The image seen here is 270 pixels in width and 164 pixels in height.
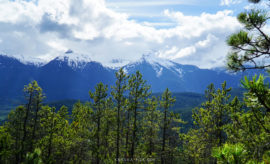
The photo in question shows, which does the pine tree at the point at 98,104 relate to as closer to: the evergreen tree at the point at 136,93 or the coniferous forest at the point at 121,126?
the coniferous forest at the point at 121,126

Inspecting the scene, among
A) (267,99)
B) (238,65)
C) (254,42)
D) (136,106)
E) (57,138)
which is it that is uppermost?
(254,42)

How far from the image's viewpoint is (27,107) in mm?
27031

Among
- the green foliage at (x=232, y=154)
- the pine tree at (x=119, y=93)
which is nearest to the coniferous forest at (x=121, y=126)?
the pine tree at (x=119, y=93)

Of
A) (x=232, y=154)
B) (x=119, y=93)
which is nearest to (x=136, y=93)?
(x=119, y=93)

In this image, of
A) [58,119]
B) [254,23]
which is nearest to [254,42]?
[254,23]

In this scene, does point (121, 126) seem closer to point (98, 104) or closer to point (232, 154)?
point (98, 104)

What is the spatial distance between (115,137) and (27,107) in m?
13.3

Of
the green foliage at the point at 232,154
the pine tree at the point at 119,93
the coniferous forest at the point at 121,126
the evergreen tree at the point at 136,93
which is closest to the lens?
the green foliage at the point at 232,154

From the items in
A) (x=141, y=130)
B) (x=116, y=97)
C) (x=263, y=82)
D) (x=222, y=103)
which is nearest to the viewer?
(x=263, y=82)

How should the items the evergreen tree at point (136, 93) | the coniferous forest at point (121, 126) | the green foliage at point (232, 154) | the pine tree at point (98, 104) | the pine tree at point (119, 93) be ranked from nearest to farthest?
the green foliage at point (232, 154), the coniferous forest at point (121, 126), the pine tree at point (119, 93), the evergreen tree at point (136, 93), the pine tree at point (98, 104)

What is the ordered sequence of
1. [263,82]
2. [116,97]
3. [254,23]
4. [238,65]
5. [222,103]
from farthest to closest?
1. [116,97]
2. [222,103]
3. [238,65]
4. [254,23]
5. [263,82]

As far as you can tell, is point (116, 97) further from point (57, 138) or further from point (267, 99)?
point (267, 99)

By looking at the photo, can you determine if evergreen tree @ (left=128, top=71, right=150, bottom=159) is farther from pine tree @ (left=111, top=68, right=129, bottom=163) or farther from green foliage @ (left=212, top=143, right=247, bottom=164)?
green foliage @ (left=212, top=143, right=247, bottom=164)

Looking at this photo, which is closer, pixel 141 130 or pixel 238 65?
pixel 238 65
